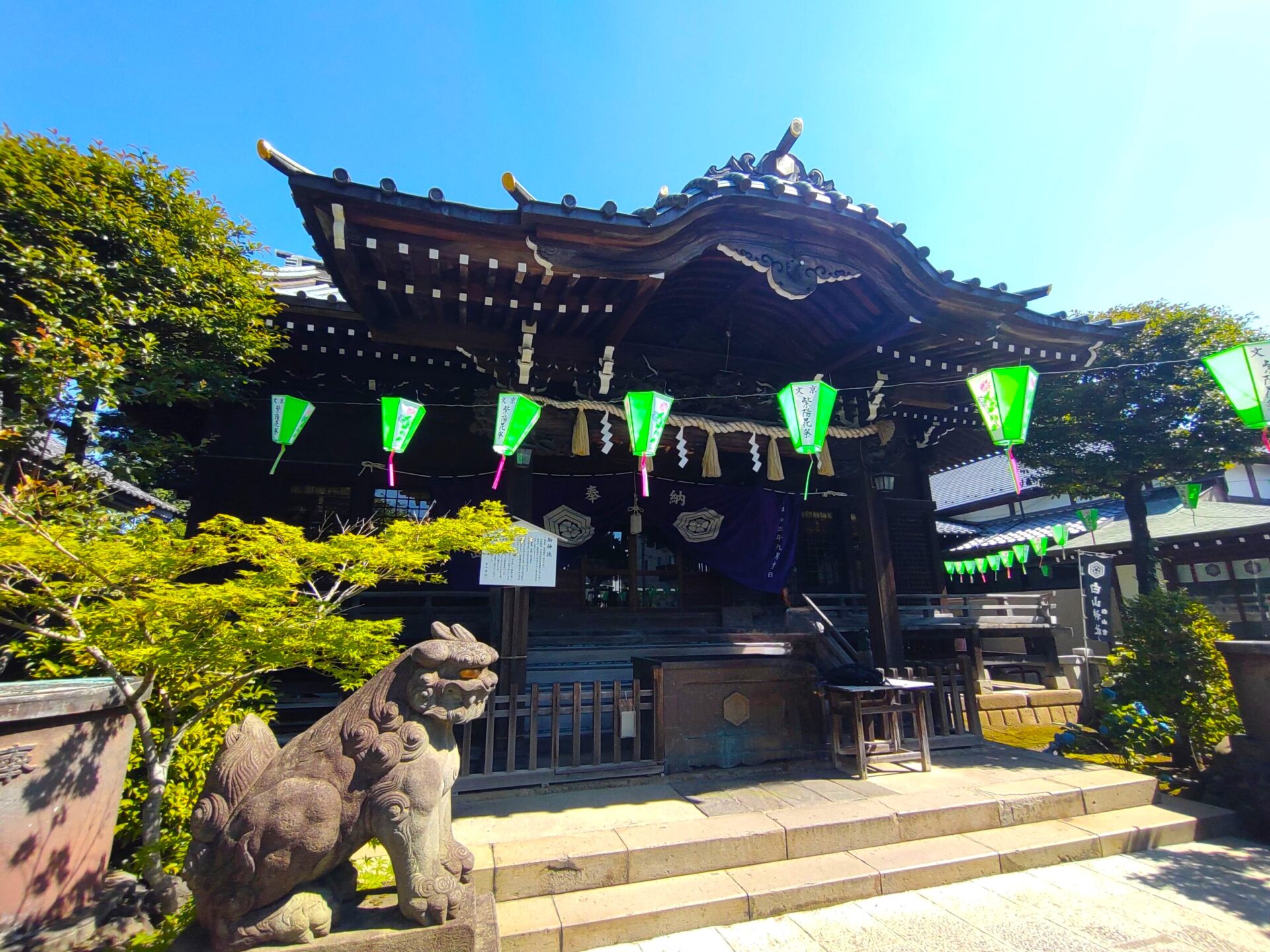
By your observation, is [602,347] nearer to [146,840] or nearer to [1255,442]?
[146,840]

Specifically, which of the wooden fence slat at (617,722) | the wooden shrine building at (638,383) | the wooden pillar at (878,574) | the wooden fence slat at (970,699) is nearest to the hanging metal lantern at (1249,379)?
the wooden shrine building at (638,383)

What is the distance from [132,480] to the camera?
17.4 feet

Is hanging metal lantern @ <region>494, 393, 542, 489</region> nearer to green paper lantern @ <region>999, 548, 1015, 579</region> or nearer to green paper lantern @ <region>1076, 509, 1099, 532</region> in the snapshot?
green paper lantern @ <region>1076, 509, 1099, 532</region>

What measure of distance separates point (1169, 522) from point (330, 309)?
1883cm

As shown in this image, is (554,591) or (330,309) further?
(554,591)

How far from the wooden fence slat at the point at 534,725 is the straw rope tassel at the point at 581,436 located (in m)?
2.56

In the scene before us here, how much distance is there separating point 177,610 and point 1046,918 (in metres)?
5.46

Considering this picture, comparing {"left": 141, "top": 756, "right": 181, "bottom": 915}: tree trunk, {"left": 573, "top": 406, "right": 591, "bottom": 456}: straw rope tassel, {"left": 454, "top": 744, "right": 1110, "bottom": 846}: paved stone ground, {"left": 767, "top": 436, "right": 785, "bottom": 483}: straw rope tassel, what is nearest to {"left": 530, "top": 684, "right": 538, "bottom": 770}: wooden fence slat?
{"left": 454, "top": 744, "right": 1110, "bottom": 846}: paved stone ground

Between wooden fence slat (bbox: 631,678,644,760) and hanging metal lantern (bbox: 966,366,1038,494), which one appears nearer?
wooden fence slat (bbox: 631,678,644,760)

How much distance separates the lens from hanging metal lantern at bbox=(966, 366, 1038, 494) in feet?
19.3

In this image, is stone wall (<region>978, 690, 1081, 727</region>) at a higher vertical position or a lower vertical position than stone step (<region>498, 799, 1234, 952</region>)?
higher

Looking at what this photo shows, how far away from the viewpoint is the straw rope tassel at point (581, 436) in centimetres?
628

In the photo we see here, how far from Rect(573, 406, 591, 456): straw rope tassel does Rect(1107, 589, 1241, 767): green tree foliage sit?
6.58m

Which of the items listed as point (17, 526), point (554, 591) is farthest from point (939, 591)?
point (17, 526)
